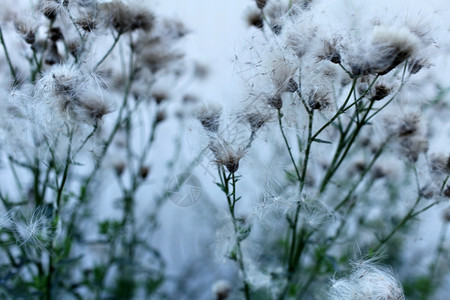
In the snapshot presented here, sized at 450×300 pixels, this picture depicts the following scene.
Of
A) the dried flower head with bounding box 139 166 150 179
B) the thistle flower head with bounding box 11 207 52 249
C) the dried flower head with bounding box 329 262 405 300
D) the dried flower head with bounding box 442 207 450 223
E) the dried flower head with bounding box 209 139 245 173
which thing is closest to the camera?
the dried flower head with bounding box 329 262 405 300

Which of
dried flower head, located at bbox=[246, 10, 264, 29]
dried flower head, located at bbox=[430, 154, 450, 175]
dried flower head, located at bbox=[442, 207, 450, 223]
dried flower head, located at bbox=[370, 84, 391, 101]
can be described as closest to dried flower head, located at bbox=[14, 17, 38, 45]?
dried flower head, located at bbox=[246, 10, 264, 29]

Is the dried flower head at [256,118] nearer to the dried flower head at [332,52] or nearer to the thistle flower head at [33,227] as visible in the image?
the dried flower head at [332,52]

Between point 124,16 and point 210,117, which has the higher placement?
point 124,16

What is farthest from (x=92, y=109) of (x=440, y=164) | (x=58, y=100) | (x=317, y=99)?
(x=440, y=164)

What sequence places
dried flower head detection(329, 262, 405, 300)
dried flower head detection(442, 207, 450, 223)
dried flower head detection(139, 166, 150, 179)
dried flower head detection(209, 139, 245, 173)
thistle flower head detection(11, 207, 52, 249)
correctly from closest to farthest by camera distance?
1. dried flower head detection(329, 262, 405, 300)
2. dried flower head detection(209, 139, 245, 173)
3. thistle flower head detection(11, 207, 52, 249)
4. dried flower head detection(442, 207, 450, 223)
5. dried flower head detection(139, 166, 150, 179)

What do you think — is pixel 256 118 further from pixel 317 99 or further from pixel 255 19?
pixel 255 19

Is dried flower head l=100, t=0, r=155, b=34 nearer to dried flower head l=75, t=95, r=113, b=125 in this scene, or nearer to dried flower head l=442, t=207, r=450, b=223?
dried flower head l=75, t=95, r=113, b=125

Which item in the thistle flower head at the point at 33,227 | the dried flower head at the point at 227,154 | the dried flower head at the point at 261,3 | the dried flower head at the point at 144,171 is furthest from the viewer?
the dried flower head at the point at 144,171

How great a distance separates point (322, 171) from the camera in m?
1.25

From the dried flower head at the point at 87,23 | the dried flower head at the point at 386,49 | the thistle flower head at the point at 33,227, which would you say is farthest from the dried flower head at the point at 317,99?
the thistle flower head at the point at 33,227

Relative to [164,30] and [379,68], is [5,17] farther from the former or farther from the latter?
[379,68]

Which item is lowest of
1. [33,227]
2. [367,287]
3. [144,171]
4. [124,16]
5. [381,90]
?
[367,287]

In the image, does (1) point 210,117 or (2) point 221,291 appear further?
(2) point 221,291

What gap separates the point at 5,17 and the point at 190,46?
2.88ft
